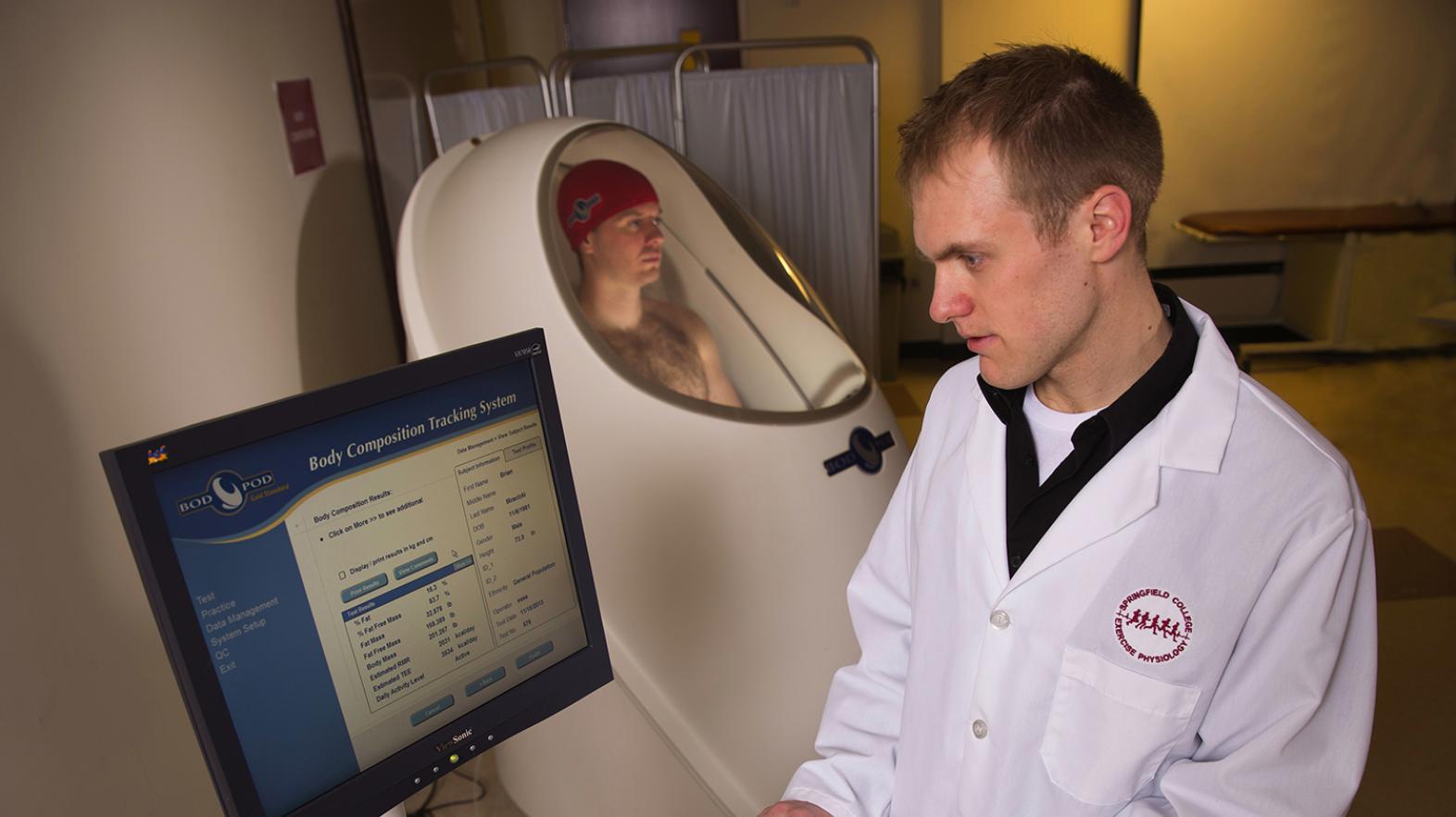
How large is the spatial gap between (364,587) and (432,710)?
0.16 m

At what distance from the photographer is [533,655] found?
1.10 meters

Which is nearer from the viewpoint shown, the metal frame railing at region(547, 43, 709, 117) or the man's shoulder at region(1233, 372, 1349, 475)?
the man's shoulder at region(1233, 372, 1349, 475)

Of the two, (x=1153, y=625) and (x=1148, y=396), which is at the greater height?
(x=1148, y=396)

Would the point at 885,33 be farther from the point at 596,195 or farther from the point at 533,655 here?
the point at 533,655

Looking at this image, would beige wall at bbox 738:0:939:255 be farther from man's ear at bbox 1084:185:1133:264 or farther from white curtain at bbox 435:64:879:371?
man's ear at bbox 1084:185:1133:264

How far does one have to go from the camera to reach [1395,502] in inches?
130

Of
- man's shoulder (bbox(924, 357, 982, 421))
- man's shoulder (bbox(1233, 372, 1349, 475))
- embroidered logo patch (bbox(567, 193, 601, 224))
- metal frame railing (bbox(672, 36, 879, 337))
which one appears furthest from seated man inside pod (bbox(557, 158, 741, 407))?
man's shoulder (bbox(1233, 372, 1349, 475))

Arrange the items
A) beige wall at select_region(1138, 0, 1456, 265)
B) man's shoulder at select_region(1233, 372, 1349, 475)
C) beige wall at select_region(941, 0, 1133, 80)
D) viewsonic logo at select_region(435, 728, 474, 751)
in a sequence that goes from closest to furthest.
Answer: man's shoulder at select_region(1233, 372, 1349, 475) < viewsonic logo at select_region(435, 728, 474, 751) < beige wall at select_region(941, 0, 1133, 80) < beige wall at select_region(1138, 0, 1456, 265)

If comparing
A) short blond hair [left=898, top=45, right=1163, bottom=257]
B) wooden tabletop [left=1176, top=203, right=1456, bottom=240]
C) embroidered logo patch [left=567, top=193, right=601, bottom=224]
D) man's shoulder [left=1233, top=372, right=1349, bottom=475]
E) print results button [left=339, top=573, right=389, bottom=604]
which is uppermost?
short blond hair [left=898, top=45, right=1163, bottom=257]

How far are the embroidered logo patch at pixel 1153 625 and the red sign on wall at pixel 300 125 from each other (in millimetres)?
1924

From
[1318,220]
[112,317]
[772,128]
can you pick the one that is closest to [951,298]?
[112,317]

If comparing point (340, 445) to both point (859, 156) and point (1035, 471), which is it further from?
point (859, 156)

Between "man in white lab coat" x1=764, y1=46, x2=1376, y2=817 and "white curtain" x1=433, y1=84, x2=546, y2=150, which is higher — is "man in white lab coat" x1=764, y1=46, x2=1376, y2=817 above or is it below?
below

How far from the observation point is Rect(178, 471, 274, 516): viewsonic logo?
81 centimetres
